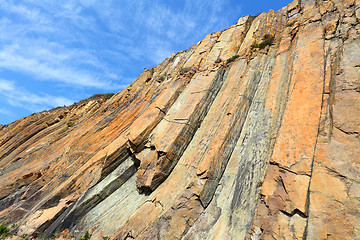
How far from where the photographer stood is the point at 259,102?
41.1ft

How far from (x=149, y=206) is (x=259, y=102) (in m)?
10.2

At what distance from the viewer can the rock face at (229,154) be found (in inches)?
287

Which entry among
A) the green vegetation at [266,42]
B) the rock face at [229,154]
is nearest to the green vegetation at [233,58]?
the rock face at [229,154]

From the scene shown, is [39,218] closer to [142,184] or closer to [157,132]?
[142,184]

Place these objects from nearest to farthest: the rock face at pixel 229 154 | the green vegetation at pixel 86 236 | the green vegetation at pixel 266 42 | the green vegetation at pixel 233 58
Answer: the rock face at pixel 229 154
the green vegetation at pixel 86 236
the green vegetation at pixel 266 42
the green vegetation at pixel 233 58

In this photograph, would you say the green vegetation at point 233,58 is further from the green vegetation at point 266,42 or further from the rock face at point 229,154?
the green vegetation at point 266,42

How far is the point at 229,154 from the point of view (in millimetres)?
10875

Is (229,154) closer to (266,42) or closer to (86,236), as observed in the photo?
(86,236)

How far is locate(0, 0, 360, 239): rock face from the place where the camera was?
729cm

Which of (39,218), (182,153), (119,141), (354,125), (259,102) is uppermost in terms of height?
(259,102)

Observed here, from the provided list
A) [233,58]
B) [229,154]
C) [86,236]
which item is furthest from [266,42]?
[86,236]

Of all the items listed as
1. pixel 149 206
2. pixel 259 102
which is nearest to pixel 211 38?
pixel 259 102

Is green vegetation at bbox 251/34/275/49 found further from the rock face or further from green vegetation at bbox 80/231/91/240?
green vegetation at bbox 80/231/91/240

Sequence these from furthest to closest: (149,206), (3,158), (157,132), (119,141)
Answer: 1. (3,158)
2. (119,141)
3. (157,132)
4. (149,206)
